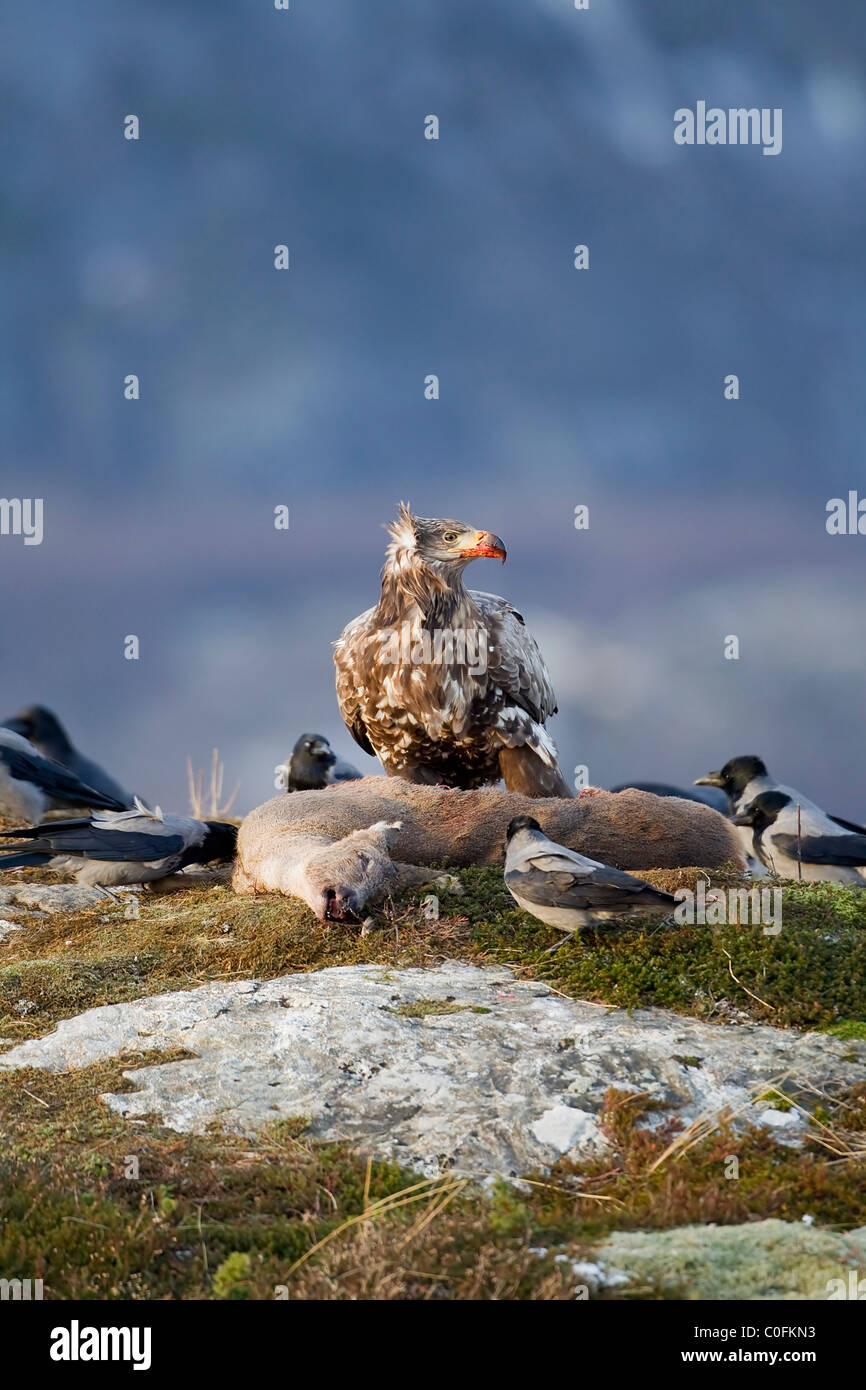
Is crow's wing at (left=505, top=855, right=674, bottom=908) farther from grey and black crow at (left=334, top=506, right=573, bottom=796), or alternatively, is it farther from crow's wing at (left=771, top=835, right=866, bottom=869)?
grey and black crow at (left=334, top=506, right=573, bottom=796)

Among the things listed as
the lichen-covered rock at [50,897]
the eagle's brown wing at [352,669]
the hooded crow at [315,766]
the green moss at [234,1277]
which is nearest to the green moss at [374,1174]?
the green moss at [234,1277]

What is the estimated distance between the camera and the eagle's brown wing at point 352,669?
10.9 m

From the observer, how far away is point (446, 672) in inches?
411

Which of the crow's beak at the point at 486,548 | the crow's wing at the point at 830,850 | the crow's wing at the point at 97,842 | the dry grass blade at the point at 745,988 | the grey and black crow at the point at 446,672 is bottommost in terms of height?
the dry grass blade at the point at 745,988

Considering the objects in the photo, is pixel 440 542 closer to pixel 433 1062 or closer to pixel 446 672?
pixel 446 672

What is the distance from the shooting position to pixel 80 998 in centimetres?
655

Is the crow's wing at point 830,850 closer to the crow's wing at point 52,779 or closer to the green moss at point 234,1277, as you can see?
the green moss at point 234,1277

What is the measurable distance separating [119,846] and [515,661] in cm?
380
